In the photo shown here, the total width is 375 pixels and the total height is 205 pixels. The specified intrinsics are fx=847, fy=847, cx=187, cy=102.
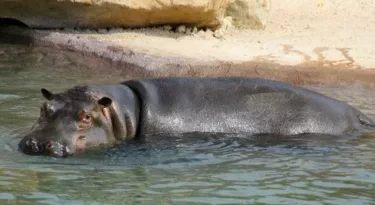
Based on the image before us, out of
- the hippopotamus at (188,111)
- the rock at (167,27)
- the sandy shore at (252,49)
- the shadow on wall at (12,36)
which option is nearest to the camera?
the hippopotamus at (188,111)

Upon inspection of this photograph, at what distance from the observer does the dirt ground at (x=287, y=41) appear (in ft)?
34.4

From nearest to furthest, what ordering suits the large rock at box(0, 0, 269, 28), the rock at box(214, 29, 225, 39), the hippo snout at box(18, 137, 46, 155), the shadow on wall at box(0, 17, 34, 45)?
the hippo snout at box(18, 137, 46, 155) → the large rock at box(0, 0, 269, 28) → the shadow on wall at box(0, 17, 34, 45) → the rock at box(214, 29, 225, 39)

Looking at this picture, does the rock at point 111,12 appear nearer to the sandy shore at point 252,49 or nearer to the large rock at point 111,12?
the large rock at point 111,12

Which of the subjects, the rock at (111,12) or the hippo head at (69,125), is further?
the rock at (111,12)

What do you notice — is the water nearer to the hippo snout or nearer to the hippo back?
the hippo snout

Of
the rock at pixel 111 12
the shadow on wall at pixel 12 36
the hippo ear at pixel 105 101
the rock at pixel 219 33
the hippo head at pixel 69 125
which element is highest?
the rock at pixel 111 12

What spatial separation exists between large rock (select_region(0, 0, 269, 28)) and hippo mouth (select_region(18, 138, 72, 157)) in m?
5.26

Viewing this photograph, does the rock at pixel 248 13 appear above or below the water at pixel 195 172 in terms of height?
above

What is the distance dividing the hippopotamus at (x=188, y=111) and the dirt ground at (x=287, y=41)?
284 cm

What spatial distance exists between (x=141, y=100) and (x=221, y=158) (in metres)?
0.94

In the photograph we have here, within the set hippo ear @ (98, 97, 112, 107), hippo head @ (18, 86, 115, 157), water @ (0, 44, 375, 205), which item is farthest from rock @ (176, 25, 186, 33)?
hippo ear @ (98, 97, 112, 107)

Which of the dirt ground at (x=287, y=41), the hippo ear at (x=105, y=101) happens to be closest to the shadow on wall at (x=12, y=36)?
the dirt ground at (x=287, y=41)

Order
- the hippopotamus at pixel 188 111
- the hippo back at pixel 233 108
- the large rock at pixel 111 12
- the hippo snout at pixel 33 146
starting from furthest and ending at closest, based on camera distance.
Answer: the large rock at pixel 111 12
the hippo back at pixel 233 108
the hippopotamus at pixel 188 111
the hippo snout at pixel 33 146

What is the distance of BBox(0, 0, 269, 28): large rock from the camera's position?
11352mm
